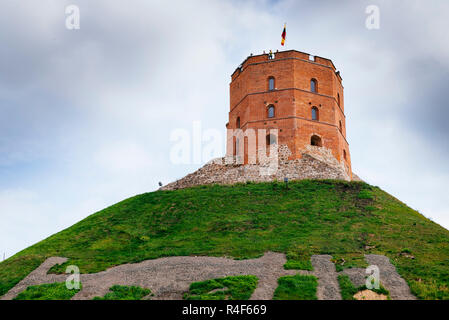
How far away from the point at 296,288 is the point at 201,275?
372 centimetres

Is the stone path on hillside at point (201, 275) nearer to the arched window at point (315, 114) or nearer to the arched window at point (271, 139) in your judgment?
the arched window at point (271, 139)

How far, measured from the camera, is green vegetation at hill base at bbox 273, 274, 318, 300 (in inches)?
550

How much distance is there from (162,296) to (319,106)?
23.4 metres

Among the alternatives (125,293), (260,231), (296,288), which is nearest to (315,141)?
(260,231)

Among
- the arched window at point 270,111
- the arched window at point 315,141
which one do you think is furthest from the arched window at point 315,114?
the arched window at point 270,111

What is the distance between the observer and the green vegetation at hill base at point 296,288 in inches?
550

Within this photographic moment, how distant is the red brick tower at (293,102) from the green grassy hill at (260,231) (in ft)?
17.3

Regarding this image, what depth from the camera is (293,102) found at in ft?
110

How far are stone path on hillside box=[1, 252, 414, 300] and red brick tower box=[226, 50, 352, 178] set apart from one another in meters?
15.5

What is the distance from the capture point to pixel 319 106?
34344mm

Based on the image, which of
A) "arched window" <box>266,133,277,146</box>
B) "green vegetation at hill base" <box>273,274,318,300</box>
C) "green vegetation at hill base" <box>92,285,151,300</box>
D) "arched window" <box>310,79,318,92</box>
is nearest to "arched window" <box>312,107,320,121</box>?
"arched window" <box>310,79,318,92</box>

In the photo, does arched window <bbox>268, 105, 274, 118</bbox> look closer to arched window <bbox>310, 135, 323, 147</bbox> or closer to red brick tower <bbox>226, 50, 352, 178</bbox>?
red brick tower <bbox>226, 50, 352, 178</bbox>
